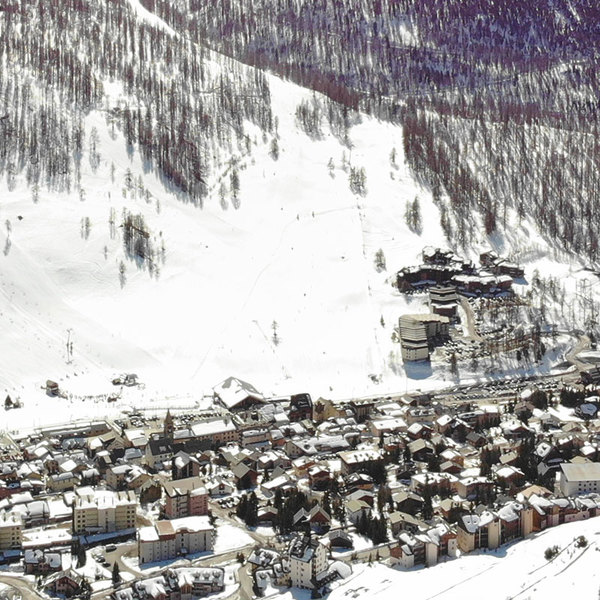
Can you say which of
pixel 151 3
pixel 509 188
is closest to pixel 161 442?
pixel 509 188

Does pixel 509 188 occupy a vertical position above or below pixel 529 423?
above

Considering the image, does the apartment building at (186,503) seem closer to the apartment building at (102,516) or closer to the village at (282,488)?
the village at (282,488)

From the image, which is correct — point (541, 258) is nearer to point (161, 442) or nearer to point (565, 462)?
point (565, 462)

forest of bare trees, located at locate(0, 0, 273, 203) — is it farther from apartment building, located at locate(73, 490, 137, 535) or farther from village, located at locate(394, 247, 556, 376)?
apartment building, located at locate(73, 490, 137, 535)

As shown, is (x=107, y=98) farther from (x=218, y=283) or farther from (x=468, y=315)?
(x=468, y=315)

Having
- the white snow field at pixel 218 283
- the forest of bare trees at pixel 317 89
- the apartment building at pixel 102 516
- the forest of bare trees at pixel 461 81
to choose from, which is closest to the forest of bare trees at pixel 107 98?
the forest of bare trees at pixel 317 89

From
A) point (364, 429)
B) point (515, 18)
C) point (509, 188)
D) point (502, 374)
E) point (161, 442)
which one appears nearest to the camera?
point (161, 442)

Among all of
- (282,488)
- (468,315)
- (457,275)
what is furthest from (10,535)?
(457,275)
